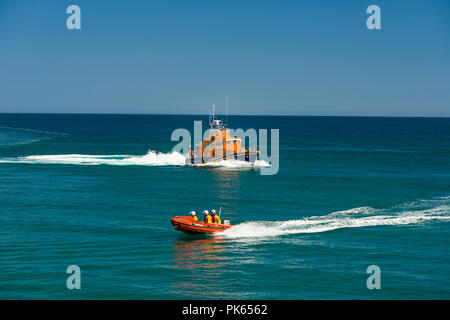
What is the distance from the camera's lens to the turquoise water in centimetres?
2773

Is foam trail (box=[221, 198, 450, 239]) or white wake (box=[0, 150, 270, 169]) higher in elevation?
white wake (box=[0, 150, 270, 169])

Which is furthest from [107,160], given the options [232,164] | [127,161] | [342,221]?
[342,221]

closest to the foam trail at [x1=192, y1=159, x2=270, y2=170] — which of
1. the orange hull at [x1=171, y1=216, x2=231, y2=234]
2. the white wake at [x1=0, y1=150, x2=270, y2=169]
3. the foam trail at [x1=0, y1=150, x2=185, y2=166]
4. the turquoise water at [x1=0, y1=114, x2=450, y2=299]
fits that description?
the white wake at [x1=0, y1=150, x2=270, y2=169]

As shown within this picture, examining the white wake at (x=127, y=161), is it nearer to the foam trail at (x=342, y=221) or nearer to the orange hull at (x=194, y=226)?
the foam trail at (x=342, y=221)

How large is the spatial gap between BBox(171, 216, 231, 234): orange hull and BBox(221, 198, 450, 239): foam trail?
746 millimetres

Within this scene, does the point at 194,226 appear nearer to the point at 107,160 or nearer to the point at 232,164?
the point at 232,164

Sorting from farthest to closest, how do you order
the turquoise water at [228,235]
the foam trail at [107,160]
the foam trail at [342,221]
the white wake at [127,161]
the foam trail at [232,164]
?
the foam trail at [107,160]
the white wake at [127,161]
the foam trail at [232,164]
the foam trail at [342,221]
the turquoise water at [228,235]

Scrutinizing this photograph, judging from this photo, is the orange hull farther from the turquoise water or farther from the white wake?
the white wake

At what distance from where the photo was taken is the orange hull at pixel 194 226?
120 ft

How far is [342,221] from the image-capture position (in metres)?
40.9

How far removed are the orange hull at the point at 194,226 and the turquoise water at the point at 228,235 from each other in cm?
75

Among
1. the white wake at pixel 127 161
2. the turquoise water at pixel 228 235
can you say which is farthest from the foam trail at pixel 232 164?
the turquoise water at pixel 228 235
